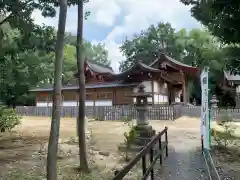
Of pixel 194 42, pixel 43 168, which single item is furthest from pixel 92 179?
pixel 194 42

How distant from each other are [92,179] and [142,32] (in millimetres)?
45337

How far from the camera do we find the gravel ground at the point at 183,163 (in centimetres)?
695

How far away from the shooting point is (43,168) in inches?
338

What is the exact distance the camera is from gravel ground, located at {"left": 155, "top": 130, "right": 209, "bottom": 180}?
6.95 meters

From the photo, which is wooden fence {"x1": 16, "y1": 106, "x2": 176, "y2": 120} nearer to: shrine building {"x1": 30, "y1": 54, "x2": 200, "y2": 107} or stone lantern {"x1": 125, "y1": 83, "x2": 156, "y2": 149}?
shrine building {"x1": 30, "y1": 54, "x2": 200, "y2": 107}

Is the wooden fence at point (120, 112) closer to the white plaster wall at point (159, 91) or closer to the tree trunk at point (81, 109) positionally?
the white plaster wall at point (159, 91)

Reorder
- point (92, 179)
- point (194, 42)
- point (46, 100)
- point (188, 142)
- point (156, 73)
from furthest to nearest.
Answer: point (194, 42), point (46, 100), point (156, 73), point (188, 142), point (92, 179)

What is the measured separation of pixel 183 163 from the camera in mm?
8430

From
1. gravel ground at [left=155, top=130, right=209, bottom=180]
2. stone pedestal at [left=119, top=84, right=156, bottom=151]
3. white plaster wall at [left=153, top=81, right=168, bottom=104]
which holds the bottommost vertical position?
gravel ground at [left=155, top=130, right=209, bottom=180]

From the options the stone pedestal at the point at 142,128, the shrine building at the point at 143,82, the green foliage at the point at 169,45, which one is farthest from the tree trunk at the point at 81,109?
the green foliage at the point at 169,45

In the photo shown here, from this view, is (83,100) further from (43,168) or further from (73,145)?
(73,145)

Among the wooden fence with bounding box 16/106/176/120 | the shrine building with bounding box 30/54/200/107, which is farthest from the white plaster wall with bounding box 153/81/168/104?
the wooden fence with bounding box 16/106/176/120

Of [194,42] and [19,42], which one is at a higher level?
[194,42]

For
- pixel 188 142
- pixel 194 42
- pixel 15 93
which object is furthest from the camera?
pixel 194 42
